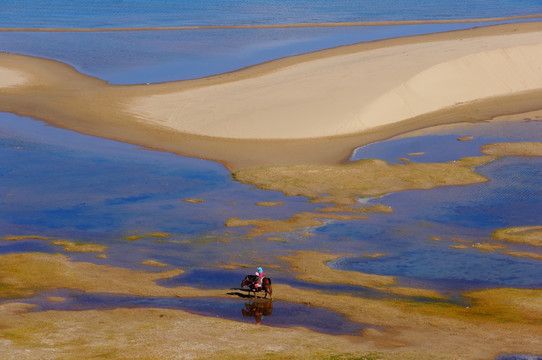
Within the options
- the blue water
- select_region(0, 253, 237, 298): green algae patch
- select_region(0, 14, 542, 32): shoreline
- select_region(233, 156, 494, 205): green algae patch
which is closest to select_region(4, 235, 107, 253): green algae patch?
select_region(0, 253, 237, 298): green algae patch

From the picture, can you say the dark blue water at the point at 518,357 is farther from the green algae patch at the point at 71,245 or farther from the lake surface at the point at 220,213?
the green algae patch at the point at 71,245

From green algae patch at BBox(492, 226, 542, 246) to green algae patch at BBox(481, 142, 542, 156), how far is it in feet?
46.8

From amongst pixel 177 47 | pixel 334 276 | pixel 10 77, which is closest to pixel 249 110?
pixel 10 77

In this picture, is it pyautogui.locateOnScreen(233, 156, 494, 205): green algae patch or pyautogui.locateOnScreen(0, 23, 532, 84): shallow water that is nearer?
pyautogui.locateOnScreen(233, 156, 494, 205): green algae patch

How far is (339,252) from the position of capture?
123 feet

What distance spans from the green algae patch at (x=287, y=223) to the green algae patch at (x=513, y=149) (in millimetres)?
Result: 16301

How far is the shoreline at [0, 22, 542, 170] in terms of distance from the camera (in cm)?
5694

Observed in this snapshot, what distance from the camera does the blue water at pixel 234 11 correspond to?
429 feet

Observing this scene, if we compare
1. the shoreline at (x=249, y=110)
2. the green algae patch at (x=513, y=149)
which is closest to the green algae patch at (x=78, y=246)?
the shoreline at (x=249, y=110)

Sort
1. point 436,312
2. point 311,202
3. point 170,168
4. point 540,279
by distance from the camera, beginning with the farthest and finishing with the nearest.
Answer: point 170,168 < point 311,202 < point 540,279 < point 436,312

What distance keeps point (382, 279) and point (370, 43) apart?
64597 mm

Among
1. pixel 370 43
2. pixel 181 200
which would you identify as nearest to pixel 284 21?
pixel 370 43

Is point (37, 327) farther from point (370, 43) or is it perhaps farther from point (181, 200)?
point (370, 43)

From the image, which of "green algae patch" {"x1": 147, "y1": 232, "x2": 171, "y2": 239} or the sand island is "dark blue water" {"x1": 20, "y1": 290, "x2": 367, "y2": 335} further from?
"green algae patch" {"x1": 147, "y1": 232, "x2": 171, "y2": 239}
